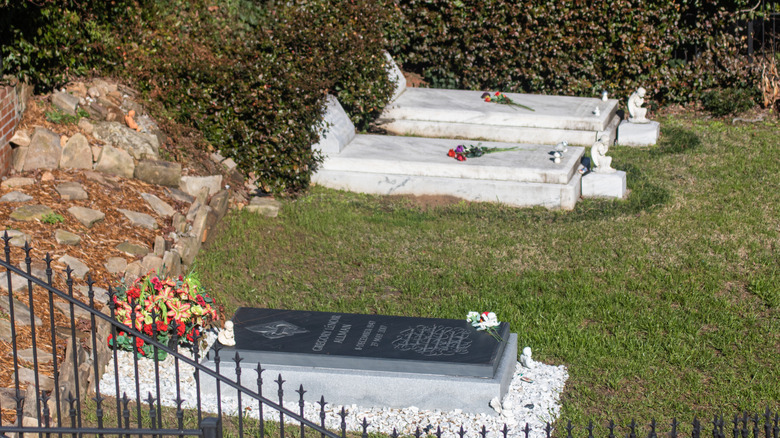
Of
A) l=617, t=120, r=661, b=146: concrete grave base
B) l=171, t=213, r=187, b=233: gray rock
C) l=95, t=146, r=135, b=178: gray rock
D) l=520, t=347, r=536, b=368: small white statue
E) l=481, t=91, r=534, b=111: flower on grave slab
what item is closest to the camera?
l=520, t=347, r=536, b=368: small white statue

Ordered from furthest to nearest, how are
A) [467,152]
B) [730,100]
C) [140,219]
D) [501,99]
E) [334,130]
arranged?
1. [730,100]
2. [501,99]
3. [334,130]
4. [467,152]
5. [140,219]

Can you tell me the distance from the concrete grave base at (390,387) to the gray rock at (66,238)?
208 cm

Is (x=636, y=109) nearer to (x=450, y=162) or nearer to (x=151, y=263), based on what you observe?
(x=450, y=162)

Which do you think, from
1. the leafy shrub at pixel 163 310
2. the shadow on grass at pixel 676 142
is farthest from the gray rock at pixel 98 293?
the shadow on grass at pixel 676 142

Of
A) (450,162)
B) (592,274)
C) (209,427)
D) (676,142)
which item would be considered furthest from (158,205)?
(676,142)

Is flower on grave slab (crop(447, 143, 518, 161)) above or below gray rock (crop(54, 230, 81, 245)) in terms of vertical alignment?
below

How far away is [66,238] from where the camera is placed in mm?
7117

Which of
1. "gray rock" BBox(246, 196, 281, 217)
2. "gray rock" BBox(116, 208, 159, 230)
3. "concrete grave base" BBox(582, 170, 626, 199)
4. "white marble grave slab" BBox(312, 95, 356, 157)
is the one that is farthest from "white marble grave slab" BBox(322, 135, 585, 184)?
"gray rock" BBox(116, 208, 159, 230)

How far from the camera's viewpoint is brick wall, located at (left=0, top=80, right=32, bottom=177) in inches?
310

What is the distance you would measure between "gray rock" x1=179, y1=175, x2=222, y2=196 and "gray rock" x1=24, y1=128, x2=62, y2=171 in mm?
1284

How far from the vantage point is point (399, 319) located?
647 cm

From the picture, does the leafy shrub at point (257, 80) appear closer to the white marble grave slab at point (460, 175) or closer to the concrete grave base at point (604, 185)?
the white marble grave slab at point (460, 175)

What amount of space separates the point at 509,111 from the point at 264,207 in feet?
13.7

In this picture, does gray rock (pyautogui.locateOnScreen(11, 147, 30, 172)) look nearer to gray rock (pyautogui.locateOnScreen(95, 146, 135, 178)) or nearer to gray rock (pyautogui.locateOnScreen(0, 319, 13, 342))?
gray rock (pyautogui.locateOnScreen(95, 146, 135, 178))
